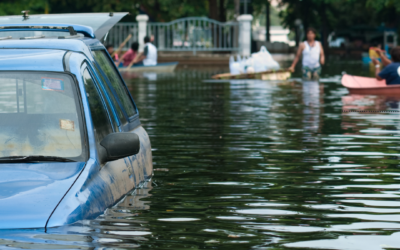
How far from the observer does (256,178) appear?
809cm

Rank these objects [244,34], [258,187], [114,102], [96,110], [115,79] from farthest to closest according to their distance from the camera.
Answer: [244,34], [258,187], [115,79], [114,102], [96,110]

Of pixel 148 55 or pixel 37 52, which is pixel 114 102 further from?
pixel 148 55

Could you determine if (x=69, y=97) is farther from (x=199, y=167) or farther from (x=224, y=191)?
(x=199, y=167)

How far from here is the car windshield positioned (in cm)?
496

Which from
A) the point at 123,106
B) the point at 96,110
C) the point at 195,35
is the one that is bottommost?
the point at 195,35

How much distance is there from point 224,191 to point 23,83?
249 cm

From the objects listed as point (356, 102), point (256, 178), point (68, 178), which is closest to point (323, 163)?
point (256, 178)

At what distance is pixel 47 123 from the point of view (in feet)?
16.8

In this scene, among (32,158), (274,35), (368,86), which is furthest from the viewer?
(274,35)

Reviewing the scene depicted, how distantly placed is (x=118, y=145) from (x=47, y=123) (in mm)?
478

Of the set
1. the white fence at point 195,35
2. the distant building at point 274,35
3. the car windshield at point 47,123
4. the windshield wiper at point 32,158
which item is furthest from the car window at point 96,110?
the distant building at point 274,35

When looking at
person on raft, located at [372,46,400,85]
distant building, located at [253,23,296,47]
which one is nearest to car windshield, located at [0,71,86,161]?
person on raft, located at [372,46,400,85]

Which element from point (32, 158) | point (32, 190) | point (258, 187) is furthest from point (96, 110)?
point (258, 187)

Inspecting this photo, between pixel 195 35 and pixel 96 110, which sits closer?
pixel 96 110
